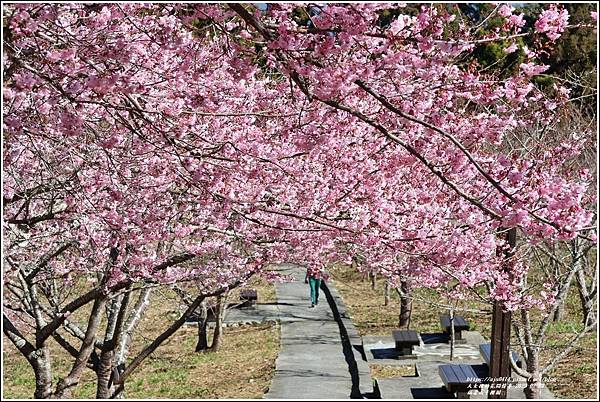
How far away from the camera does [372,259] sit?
672 cm

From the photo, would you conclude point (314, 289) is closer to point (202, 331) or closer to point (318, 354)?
point (202, 331)

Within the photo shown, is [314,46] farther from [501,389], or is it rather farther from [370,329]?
[370,329]

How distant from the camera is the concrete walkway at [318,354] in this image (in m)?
9.81

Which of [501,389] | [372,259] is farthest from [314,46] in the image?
[501,389]

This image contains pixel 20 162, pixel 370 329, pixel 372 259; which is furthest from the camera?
pixel 370 329

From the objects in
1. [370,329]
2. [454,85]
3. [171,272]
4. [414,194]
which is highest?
[454,85]

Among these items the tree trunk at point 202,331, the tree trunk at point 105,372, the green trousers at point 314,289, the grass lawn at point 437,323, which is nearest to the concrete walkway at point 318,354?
the green trousers at point 314,289

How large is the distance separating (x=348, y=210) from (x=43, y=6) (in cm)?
280

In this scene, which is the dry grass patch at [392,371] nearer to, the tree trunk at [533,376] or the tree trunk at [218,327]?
the tree trunk at [533,376]

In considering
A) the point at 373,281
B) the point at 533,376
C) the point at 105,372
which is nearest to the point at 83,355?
the point at 105,372

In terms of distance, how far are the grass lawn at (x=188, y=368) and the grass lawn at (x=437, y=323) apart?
1724 millimetres

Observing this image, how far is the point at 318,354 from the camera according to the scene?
12078 mm

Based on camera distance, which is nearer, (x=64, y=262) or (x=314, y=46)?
(x=314, y=46)

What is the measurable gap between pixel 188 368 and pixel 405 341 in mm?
3113
